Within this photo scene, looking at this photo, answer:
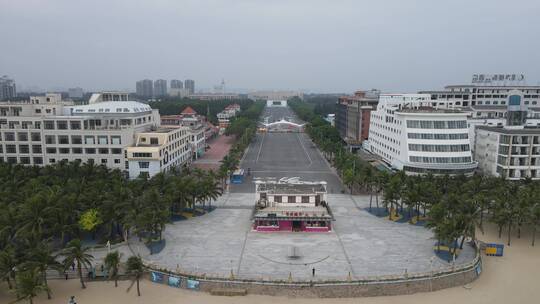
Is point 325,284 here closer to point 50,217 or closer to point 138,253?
point 138,253

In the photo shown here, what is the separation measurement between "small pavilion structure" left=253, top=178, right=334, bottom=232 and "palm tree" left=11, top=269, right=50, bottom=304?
27457 mm

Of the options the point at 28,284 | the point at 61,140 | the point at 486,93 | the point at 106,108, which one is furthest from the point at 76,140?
the point at 486,93

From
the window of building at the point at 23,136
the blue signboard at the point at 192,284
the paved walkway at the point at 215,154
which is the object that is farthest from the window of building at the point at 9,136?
the blue signboard at the point at 192,284

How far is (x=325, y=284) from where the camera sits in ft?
131

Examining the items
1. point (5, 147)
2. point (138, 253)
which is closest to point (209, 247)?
point (138, 253)

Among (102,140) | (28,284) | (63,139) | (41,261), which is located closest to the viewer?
(28,284)

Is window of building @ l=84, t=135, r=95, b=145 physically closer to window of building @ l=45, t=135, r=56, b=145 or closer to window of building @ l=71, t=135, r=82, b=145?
window of building @ l=71, t=135, r=82, b=145

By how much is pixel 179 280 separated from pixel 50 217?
53.5 feet

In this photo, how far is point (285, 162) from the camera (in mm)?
108562

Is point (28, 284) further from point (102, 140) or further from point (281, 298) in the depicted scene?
point (102, 140)

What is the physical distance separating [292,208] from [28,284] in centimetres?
3505

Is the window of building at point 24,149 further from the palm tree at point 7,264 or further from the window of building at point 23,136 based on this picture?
the palm tree at point 7,264

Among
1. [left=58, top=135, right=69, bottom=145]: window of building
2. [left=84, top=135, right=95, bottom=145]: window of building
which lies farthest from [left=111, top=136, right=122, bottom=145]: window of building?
[left=58, top=135, right=69, bottom=145]: window of building

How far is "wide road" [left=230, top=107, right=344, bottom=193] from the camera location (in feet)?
290
